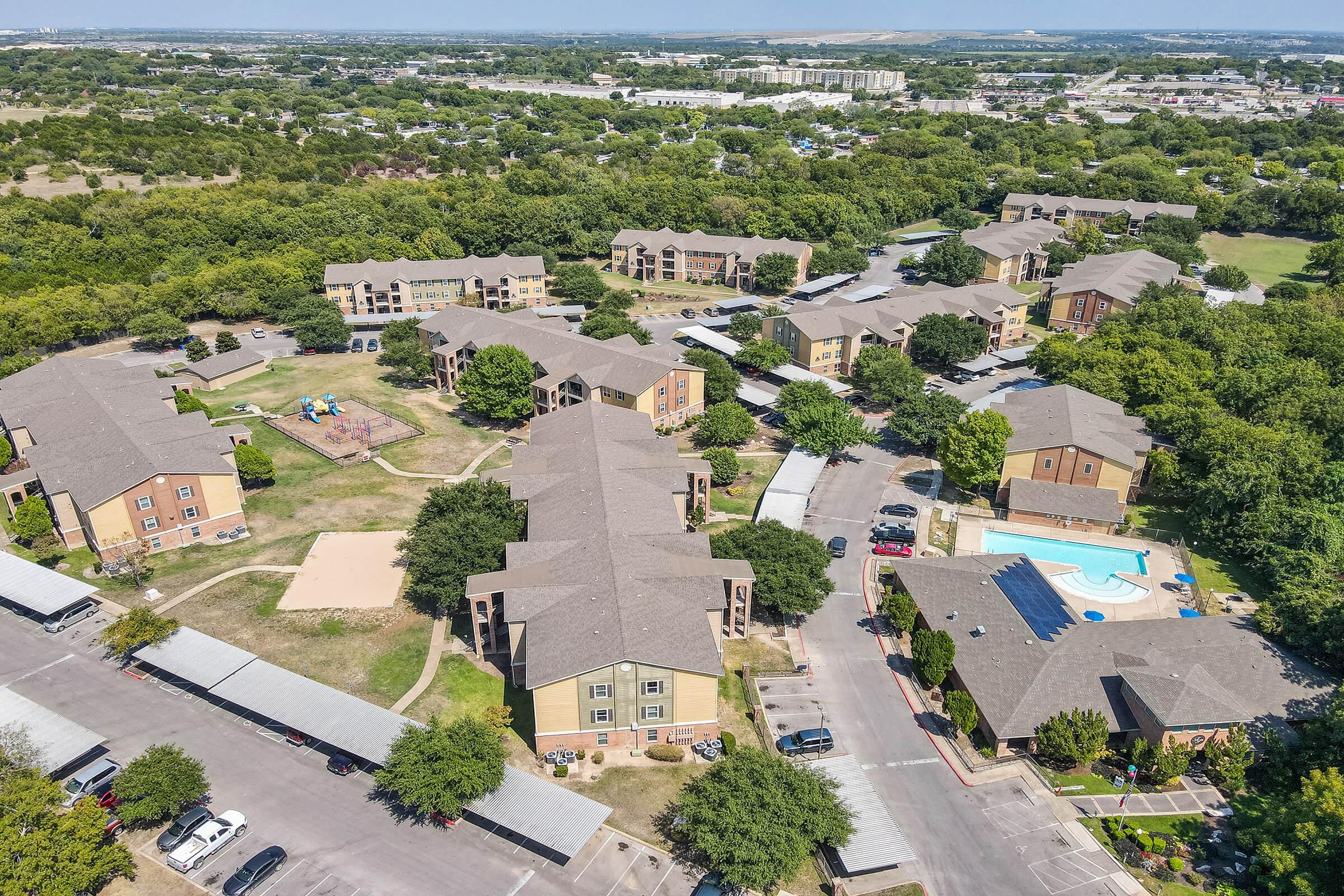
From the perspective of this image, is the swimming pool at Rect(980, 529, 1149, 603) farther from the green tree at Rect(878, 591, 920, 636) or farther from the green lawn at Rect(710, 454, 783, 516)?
the green lawn at Rect(710, 454, 783, 516)

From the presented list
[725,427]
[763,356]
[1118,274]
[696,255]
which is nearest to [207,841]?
[725,427]

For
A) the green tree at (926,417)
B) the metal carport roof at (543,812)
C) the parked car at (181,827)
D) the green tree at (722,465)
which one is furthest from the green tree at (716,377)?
the parked car at (181,827)

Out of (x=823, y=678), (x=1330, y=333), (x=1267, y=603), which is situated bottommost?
(x=823, y=678)

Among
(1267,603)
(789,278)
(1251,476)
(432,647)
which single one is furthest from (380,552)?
(789,278)

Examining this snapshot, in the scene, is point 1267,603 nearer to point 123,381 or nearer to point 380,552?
point 380,552

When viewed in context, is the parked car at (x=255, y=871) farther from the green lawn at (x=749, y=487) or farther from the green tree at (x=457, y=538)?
the green lawn at (x=749, y=487)

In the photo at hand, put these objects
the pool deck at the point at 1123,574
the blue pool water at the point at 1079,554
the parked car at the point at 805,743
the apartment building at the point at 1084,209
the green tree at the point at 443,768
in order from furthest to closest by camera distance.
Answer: the apartment building at the point at 1084,209 → the blue pool water at the point at 1079,554 → the pool deck at the point at 1123,574 → the parked car at the point at 805,743 → the green tree at the point at 443,768
